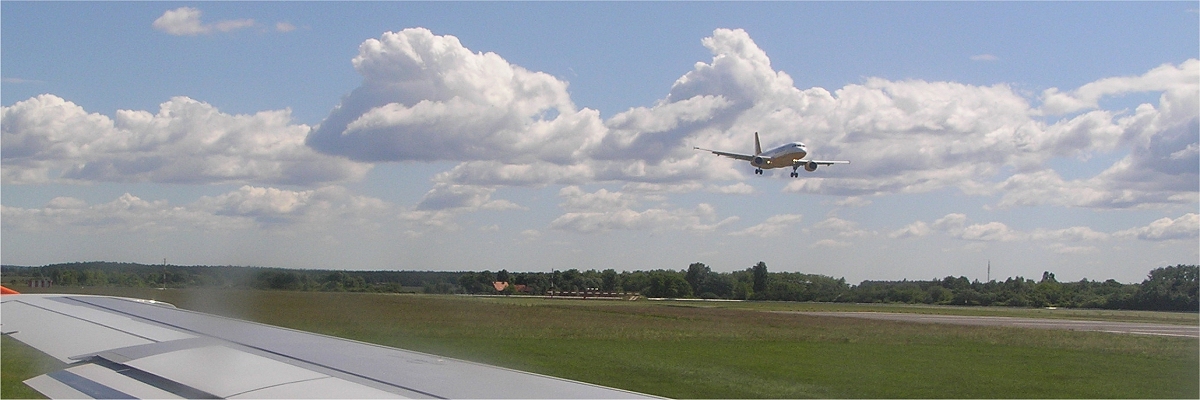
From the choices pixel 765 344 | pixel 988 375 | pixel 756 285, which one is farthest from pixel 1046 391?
pixel 756 285

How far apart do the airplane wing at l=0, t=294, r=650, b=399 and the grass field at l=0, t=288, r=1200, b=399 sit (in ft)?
8.62

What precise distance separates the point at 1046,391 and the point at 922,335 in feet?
55.6

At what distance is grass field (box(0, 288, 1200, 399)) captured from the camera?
18.1 metres

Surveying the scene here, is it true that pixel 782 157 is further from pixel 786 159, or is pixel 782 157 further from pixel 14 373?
pixel 14 373

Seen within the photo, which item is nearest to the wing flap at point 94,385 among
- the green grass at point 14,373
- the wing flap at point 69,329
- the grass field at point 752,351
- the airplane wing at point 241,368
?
the airplane wing at point 241,368

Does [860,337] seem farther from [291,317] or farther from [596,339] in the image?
[291,317]

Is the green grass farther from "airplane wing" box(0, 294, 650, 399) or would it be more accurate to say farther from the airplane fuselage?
the airplane fuselage

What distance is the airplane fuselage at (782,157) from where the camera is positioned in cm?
4488

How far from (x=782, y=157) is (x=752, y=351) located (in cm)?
2126

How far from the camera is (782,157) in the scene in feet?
149

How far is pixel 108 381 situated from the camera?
4.32 metres

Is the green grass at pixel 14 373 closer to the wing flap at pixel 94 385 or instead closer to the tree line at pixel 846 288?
the wing flap at pixel 94 385

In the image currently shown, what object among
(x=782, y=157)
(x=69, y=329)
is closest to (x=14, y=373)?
A: (x=69, y=329)

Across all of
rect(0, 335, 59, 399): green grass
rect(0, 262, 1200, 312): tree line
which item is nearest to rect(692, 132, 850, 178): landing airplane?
rect(0, 262, 1200, 312): tree line
